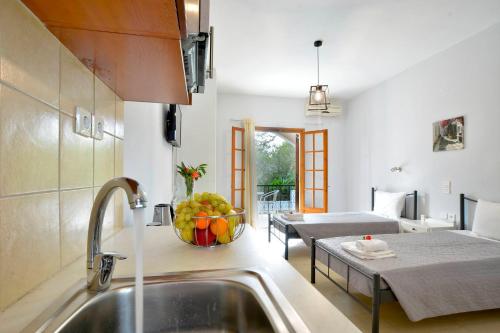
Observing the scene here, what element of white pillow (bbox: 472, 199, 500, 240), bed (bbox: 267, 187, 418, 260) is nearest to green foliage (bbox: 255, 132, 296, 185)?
bed (bbox: 267, 187, 418, 260)

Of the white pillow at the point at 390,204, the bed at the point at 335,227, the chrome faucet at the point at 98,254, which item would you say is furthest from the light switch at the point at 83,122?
the white pillow at the point at 390,204

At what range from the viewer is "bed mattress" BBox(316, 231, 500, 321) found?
1.71 metres

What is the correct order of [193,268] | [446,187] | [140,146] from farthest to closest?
[446,187] < [140,146] < [193,268]

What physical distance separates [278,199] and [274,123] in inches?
99.3

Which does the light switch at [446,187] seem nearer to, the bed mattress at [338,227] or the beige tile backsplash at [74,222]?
the bed mattress at [338,227]

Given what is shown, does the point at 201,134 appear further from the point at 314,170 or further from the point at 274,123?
the point at 314,170

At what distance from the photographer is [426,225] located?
3092 mm

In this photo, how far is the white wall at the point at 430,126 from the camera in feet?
9.04

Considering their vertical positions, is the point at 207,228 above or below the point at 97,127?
below

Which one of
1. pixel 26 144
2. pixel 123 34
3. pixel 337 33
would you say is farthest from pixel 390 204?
pixel 26 144

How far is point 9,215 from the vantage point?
1.69 feet

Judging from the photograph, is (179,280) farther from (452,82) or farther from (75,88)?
(452,82)

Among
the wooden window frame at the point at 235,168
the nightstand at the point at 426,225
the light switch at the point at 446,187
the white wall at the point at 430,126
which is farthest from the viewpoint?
the wooden window frame at the point at 235,168

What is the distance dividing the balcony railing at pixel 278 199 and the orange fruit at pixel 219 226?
230 inches
